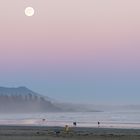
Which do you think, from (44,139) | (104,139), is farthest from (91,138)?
(44,139)

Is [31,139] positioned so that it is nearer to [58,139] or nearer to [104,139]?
[58,139]

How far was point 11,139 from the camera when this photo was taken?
53125mm

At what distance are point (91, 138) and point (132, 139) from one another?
410 centimetres

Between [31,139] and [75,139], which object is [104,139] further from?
[31,139]

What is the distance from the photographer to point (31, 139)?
53.1 meters

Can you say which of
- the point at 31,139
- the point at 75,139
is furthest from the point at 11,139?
the point at 75,139

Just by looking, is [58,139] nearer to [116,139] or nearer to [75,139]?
[75,139]

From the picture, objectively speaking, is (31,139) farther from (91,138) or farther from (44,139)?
(91,138)

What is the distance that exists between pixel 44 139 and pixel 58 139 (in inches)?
64.0

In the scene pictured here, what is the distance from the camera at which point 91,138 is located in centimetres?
5522

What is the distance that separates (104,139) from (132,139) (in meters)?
2.80

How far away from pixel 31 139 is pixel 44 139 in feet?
4.35

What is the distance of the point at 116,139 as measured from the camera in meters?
54.0

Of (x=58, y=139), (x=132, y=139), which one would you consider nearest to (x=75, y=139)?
(x=58, y=139)
